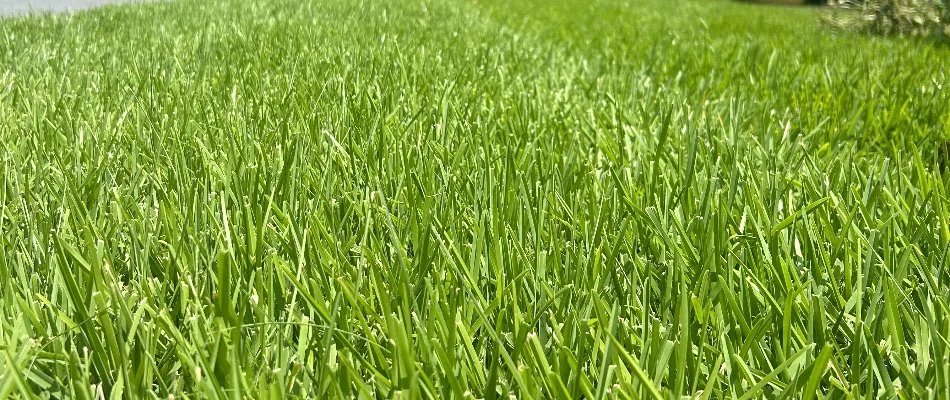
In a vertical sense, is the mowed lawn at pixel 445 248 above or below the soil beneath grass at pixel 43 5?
above

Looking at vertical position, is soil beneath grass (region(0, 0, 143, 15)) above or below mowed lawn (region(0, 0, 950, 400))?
below

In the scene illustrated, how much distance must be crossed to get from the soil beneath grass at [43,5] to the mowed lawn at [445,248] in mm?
2535

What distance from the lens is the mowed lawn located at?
78cm

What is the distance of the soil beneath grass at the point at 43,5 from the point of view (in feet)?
14.9

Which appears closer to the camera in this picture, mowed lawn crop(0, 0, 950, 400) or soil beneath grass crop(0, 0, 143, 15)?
mowed lawn crop(0, 0, 950, 400)

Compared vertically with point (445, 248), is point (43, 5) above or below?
below

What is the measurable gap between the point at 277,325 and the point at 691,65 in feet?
9.17

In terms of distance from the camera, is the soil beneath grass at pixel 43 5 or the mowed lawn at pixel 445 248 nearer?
the mowed lawn at pixel 445 248

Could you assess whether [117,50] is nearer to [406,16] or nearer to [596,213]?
[596,213]

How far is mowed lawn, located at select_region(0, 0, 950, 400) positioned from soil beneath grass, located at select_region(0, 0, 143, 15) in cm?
253

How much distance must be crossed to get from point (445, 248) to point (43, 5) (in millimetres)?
5555

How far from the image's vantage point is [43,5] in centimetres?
554

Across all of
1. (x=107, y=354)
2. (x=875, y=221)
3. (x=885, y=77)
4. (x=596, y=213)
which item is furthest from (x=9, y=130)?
(x=885, y=77)

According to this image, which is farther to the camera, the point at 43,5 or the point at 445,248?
the point at 43,5
